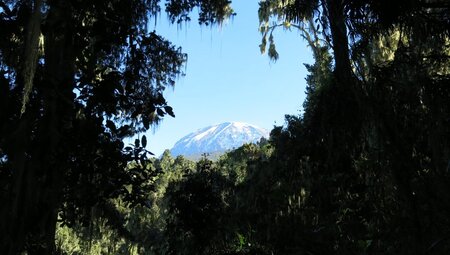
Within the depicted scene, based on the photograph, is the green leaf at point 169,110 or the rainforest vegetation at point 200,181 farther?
the green leaf at point 169,110

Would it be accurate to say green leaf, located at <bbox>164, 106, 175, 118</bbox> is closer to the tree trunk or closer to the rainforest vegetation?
the rainforest vegetation

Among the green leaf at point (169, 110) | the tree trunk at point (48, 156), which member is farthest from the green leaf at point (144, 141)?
the tree trunk at point (48, 156)

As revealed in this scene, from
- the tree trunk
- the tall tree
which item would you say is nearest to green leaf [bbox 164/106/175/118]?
the tall tree

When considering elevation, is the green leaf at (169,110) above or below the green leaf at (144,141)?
above

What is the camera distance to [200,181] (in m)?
10.7

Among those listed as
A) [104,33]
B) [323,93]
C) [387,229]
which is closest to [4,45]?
[104,33]

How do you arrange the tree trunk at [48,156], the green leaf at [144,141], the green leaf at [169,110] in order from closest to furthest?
the tree trunk at [48,156]
the green leaf at [169,110]
the green leaf at [144,141]

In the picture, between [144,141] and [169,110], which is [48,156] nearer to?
[169,110]

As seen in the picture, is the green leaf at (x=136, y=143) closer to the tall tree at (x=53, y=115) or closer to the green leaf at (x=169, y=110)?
the tall tree at (x=53, y=115)

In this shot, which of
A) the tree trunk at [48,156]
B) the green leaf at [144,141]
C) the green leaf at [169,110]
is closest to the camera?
the tree trunk at [48,156]

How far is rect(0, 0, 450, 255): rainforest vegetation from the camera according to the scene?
8.56 feet

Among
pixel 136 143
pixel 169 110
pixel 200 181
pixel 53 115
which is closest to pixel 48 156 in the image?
pixel 53 115

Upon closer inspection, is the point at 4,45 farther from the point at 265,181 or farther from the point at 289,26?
the point at 289,26

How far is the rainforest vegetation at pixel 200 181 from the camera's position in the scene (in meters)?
2.61
